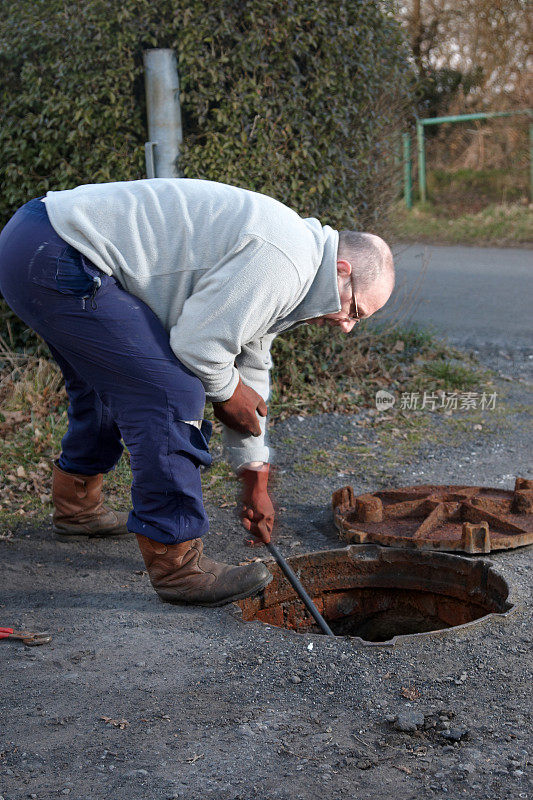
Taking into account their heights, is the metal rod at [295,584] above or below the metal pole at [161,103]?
below

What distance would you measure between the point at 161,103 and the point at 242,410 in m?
3.01

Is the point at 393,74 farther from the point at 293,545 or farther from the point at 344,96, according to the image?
the point at 293,545

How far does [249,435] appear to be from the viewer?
3.40m

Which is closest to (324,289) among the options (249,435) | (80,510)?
(249,435)

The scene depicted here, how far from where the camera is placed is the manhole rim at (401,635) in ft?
10.1

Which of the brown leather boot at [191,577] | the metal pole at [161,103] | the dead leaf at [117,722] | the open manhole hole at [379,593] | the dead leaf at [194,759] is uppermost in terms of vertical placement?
the metal pole at [161,103]

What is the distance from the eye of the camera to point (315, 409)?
596cm

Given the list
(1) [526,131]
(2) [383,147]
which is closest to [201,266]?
(2) [383,147]

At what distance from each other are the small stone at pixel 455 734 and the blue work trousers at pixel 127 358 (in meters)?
1.16

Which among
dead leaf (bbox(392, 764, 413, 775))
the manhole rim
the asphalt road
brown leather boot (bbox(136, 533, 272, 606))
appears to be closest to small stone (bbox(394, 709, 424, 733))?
dead leaf (bbox(392, 764, 413, 775))

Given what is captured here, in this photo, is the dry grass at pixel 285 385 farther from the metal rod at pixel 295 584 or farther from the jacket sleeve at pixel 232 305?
the jacket sleeve at pixel 232 305

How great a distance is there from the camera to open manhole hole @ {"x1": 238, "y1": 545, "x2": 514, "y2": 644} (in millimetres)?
3689

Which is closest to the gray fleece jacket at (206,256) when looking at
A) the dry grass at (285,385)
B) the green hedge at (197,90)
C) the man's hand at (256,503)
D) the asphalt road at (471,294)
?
the man's hand at (256,503)

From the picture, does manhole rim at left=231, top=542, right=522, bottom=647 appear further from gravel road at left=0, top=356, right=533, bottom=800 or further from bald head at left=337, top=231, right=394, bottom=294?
bald head at left=337, top=231, right=394, bottom=294
